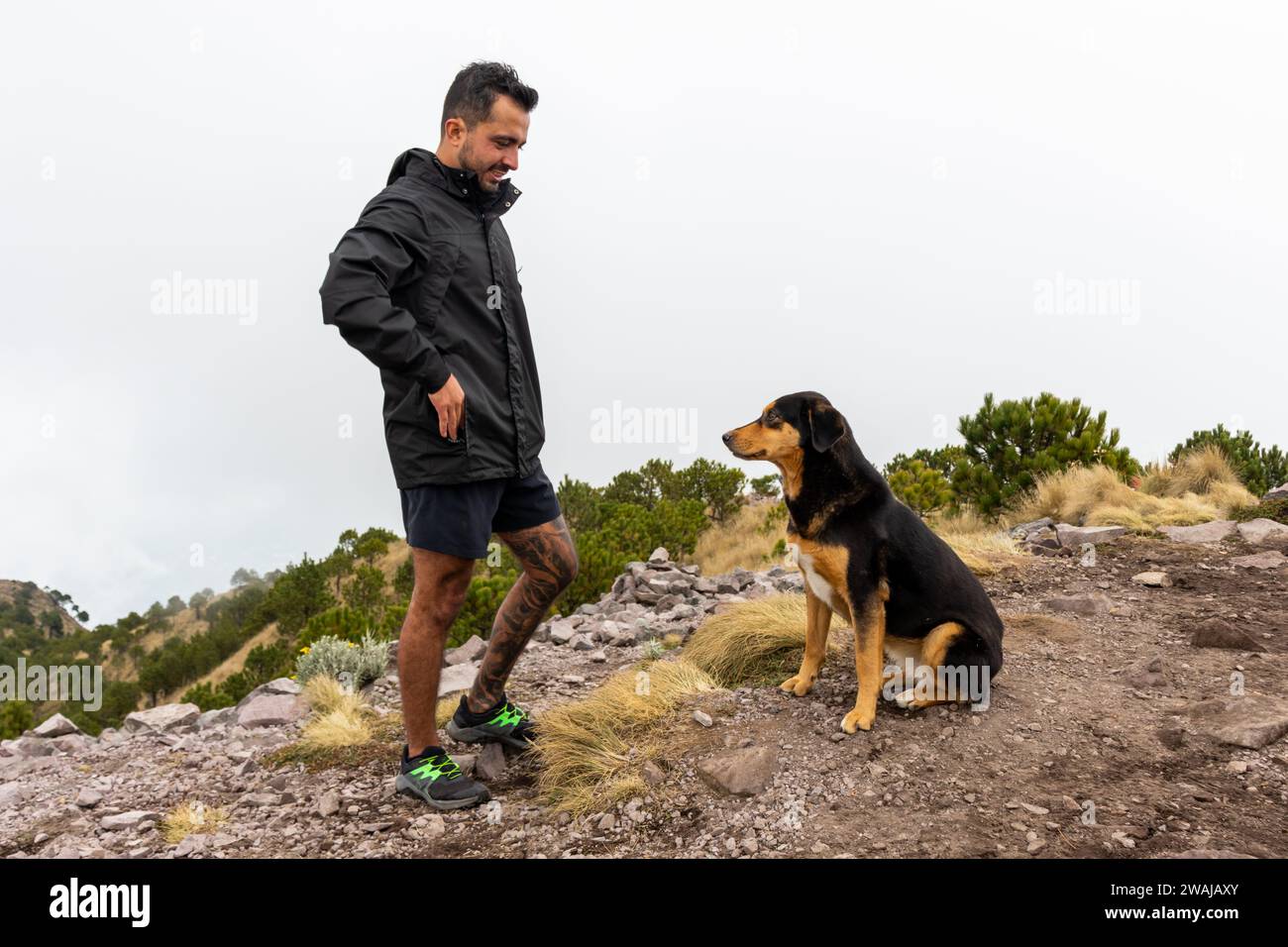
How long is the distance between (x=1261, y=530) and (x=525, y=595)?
8.38 m

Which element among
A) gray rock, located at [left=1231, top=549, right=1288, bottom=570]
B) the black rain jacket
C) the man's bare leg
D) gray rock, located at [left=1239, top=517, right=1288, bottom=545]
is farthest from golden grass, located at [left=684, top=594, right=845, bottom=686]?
gray rock, located at [left=1239, top=517, right=1288, bottom=545]

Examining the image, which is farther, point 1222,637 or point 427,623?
point 1222,637

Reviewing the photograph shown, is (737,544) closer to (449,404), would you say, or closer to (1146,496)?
(1146,496)

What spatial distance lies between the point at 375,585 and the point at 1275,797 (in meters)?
17.3

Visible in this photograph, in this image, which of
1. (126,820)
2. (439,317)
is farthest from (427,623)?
(126,820)

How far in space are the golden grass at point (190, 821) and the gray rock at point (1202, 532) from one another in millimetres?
9025

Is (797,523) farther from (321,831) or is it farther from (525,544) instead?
(321,831)

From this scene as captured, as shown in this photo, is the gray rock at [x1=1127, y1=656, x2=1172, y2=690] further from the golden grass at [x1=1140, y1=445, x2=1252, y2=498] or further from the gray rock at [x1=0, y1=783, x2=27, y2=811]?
the golden grass at [x1=1140, y1=445, x2=1252, y2=498]

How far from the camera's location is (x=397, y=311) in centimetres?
352

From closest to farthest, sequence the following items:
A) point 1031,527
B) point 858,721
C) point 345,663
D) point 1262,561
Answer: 1. point 858,721
2. point 345,663
3. point 1262,561
4. point 1031,527

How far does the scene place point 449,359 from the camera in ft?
12.9

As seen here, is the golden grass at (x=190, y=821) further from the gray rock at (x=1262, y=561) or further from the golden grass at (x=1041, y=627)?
the gray rock at (x=1262, y=561)

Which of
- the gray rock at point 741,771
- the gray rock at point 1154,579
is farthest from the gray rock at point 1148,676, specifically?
the gray rock at point 741,771

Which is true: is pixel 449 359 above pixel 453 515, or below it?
above
